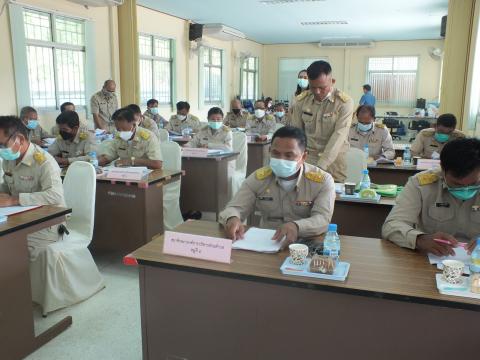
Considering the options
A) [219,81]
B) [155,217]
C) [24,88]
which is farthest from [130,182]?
[219,81]

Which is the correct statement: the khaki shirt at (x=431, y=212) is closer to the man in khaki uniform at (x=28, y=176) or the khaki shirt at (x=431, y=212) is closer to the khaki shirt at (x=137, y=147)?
the man in khaki uniform at (x=28, y=176)

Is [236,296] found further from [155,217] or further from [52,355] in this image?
[155,217]

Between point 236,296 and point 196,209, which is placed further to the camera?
point 196,209

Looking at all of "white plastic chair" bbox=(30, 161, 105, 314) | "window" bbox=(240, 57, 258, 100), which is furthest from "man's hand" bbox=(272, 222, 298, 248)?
"window" bbox=(240, 57, 258, 100)

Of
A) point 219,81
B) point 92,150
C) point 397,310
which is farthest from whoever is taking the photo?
point 219,81

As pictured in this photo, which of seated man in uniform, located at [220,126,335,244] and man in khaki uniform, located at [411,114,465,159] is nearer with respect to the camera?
seated man in uniform, located at [220,126,335,244]

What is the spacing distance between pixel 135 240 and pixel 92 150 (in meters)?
1.18

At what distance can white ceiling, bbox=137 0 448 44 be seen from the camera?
24.7 feet

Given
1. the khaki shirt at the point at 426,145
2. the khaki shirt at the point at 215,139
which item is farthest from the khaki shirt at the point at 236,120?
the khaki shirt at the point at 426,145

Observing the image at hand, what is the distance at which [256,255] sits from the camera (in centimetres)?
167

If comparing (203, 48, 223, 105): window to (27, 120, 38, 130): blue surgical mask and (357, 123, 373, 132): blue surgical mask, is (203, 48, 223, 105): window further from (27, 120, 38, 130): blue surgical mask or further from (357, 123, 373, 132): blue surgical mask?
(357, 123, 373, 132): blue surgical mask

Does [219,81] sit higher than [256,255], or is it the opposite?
[219,81]

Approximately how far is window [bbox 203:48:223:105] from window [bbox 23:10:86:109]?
4059 mm

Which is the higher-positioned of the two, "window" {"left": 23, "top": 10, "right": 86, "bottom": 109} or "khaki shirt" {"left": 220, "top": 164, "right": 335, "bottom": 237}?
"window" {"left": 23, "top": 10, "right": 86, "bottom": 109}
